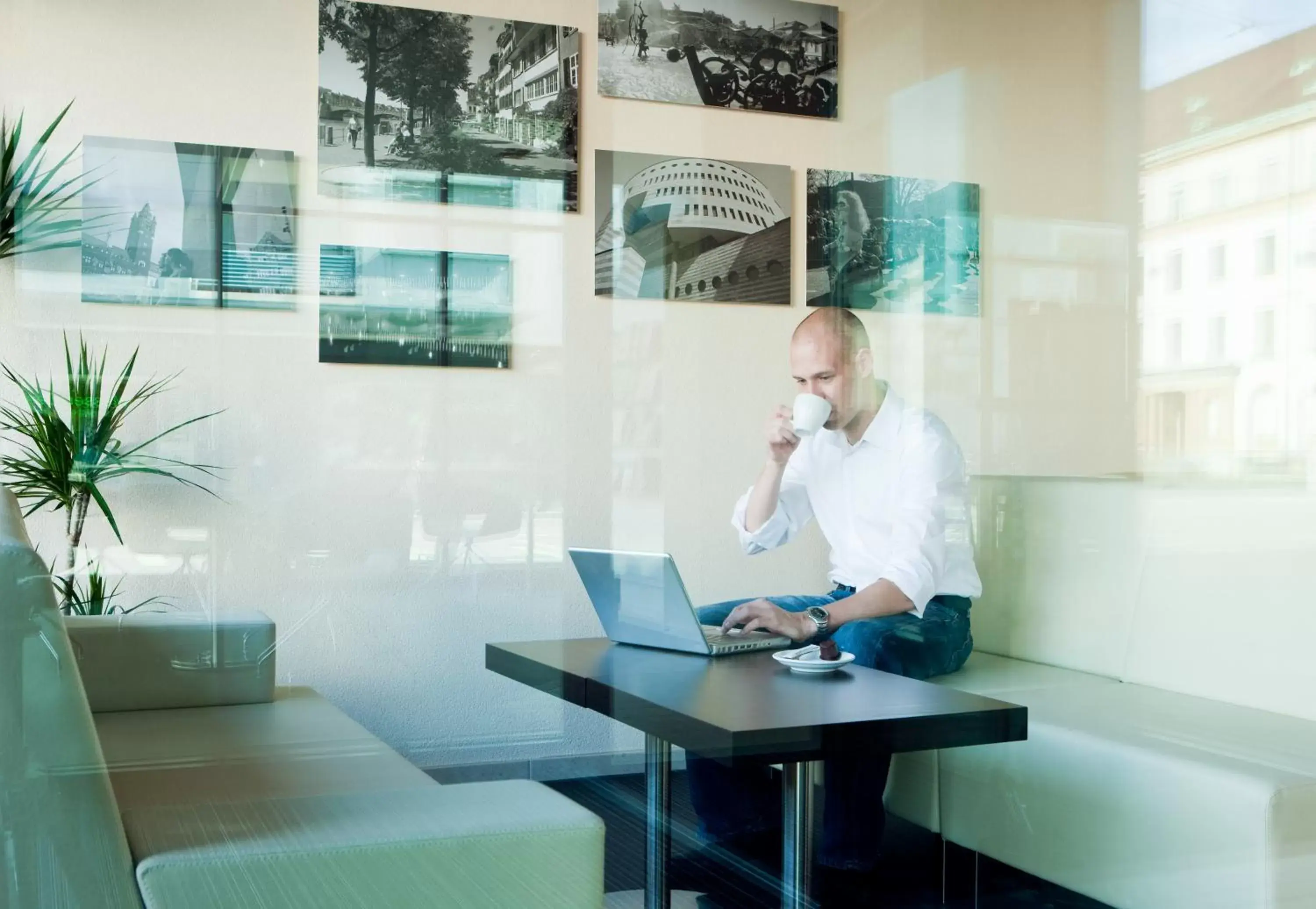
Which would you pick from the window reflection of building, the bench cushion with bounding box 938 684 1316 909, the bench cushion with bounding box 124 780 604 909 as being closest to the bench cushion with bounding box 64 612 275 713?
the bench cushion with bounding box 124 780 604 909

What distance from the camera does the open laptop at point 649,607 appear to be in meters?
1.62

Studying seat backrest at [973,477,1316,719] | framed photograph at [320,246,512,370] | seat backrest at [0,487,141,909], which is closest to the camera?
seat backrest at [0,487,141,909]

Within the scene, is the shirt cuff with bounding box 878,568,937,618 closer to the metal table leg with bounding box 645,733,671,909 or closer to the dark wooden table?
the dark wooden table

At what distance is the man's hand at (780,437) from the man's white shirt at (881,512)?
0.01m

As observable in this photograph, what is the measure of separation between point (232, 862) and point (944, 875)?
3.55ft

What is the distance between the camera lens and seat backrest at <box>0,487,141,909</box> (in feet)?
3.42

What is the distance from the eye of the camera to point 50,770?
3.52ft

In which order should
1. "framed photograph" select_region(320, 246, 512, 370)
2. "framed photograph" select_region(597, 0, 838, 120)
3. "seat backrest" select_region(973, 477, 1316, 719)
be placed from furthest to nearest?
"framed photograph" select_region(597, 0, 838, 120)
"seat backrest" select_region(973, 477, 1316, 719)
"framed photograph" select_region(320, 246, 512, 370)

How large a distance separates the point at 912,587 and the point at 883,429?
241mm

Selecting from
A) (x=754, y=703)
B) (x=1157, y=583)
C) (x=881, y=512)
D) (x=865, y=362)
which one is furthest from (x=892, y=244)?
(x=754, y=703)

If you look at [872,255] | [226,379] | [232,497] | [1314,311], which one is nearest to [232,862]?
[232,497]

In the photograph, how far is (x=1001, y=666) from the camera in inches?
65.5

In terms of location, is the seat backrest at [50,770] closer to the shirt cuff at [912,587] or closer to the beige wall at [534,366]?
the beige wall at [534,366]

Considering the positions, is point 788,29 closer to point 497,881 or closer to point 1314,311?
point 1314,311
